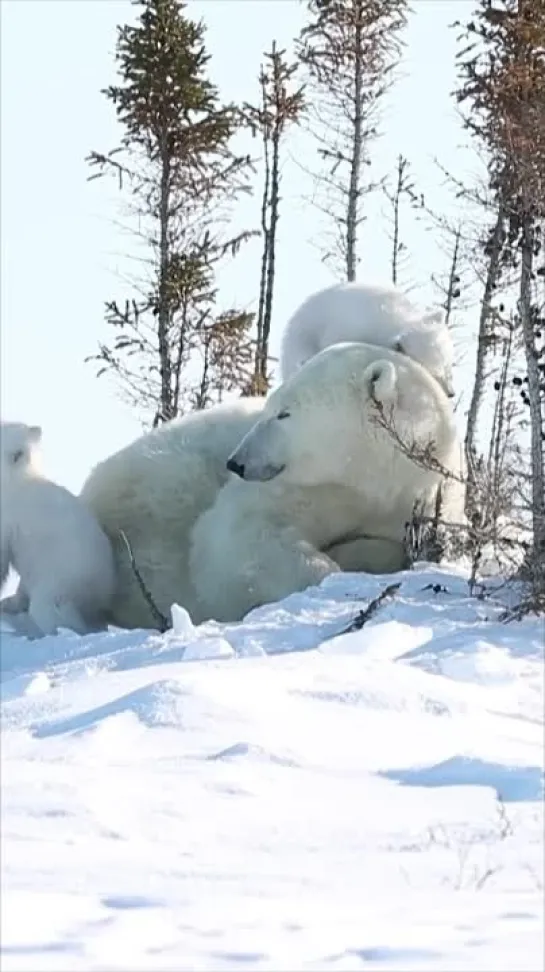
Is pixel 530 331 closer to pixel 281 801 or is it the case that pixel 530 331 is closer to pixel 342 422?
pixel 342 422

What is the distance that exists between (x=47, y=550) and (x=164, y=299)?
32.3 ft

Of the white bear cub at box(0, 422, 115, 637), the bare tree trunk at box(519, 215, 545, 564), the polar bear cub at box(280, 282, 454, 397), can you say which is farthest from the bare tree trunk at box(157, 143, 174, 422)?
the white bear cub at box(0, 422, 115, 637)

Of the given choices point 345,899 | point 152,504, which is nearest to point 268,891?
point 345,899

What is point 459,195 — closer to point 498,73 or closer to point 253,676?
point 498,73

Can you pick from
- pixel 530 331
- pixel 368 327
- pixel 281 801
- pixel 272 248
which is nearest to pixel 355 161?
pixel 272 248

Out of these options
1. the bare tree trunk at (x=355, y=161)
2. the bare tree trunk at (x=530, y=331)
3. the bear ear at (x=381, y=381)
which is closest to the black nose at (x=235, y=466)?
the bear ear at (x=381, y=381)

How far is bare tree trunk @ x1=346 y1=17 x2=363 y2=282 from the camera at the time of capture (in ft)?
63.0

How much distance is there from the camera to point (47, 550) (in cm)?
714

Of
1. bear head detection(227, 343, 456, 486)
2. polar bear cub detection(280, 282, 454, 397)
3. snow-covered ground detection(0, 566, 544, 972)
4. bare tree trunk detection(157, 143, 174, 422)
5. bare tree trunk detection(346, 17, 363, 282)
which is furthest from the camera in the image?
bare tree trunk detection(346, 17, 363, 282)

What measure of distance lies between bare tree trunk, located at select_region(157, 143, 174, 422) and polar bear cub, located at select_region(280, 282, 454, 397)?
301 inches

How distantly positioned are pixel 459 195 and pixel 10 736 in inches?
333

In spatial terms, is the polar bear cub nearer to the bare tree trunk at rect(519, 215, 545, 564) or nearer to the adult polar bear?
the adult polar bear

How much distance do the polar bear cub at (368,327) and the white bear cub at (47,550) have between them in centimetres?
159

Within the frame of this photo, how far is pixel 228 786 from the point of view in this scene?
339cm
